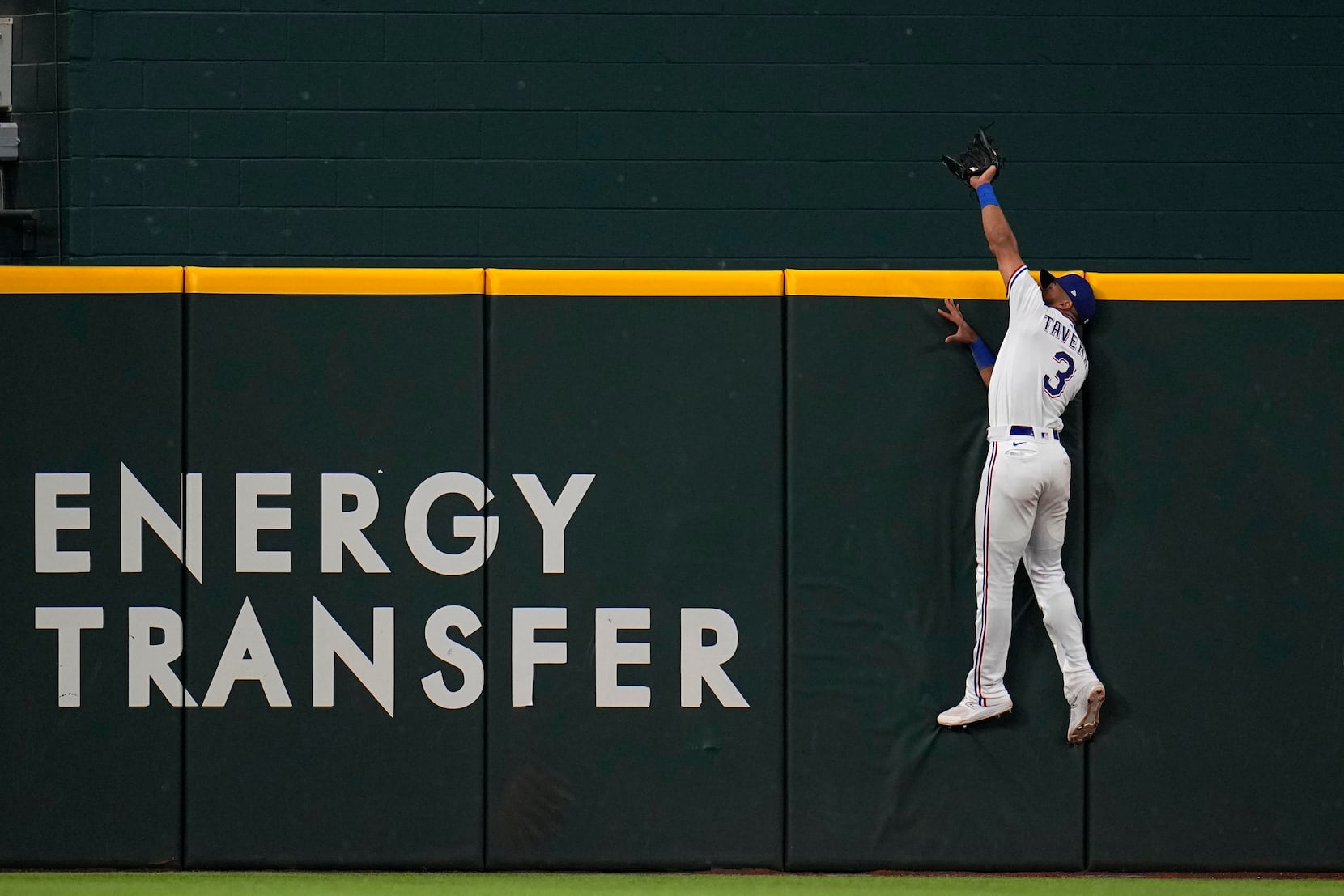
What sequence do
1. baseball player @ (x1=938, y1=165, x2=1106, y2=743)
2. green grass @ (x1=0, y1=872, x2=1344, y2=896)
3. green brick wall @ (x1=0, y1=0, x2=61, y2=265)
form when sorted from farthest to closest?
green brick wall @ (x1=0, y1=0, x2=61, y2=265) → baseball player @ (x1=938, y1=165, x2=1106, y2=743) → green grass @ (x1=0, y1=872, x2=1344, y2=896)

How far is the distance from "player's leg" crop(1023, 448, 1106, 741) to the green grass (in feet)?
2.03

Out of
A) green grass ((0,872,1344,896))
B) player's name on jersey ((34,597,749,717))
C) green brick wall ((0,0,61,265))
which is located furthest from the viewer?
green brick wall ((0,0,61,265))

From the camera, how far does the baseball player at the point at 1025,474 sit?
4.97m

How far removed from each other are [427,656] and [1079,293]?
9.31 ft

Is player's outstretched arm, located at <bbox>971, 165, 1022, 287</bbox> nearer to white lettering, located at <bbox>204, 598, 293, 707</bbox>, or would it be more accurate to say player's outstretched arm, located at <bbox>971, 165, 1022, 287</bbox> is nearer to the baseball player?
the baseball player

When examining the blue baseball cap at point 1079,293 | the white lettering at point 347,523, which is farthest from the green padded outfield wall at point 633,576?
the blue baseball cap at point 1079,293

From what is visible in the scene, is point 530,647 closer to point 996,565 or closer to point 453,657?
point 453,657

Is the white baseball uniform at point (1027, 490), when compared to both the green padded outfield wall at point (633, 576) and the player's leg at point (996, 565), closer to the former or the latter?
the player's leg at point (996, 565)

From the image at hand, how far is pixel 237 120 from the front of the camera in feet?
23.3

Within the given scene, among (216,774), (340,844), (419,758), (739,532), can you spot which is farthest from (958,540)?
(216,774)

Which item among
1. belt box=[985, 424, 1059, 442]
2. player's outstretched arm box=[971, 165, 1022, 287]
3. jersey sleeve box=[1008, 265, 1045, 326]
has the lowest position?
belt box=[985, 424, 1059, 442]

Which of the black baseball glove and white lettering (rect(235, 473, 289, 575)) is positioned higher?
the black baseball glove

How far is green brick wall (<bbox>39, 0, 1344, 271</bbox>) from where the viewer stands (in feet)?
23.3

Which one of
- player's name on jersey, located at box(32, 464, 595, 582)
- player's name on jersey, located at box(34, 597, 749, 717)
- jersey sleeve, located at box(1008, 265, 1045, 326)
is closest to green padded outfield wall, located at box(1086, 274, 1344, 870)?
jersey sleeve, located at box(1008, 265, 1045, 326)
